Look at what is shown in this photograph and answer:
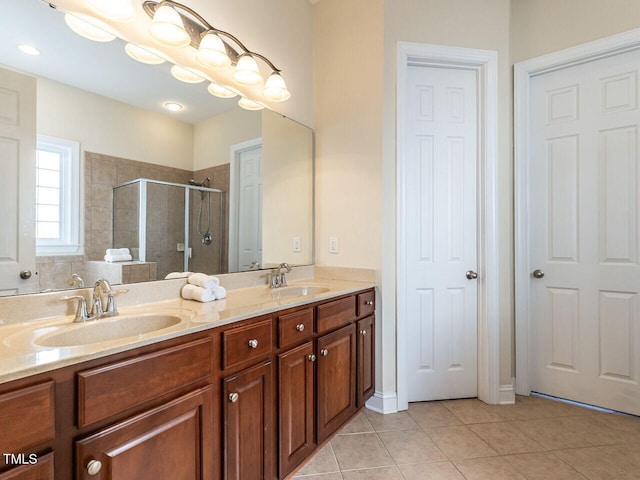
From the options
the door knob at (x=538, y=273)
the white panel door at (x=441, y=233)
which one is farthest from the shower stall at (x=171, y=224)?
the door knob at (x=538, y=273)

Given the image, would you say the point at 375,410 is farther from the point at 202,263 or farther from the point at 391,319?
the point at 202,263

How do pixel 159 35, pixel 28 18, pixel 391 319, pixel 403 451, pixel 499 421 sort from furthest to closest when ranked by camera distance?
pixel 391 319, pixel 499 421, pixel 403 451, pixel 159 35, pixel 28 18

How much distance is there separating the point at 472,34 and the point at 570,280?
6.02ft

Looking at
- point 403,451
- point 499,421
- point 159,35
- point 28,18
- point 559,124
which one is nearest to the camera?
point 28,18

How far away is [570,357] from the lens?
7.31 ft

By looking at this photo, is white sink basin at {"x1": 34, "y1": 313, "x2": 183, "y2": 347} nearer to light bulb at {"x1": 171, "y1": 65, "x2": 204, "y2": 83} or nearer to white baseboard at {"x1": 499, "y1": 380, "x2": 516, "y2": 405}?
light bulb at {"x1": 171, "y1": 65, "x2": 204, "y2": 83}

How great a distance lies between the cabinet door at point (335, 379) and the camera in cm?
163

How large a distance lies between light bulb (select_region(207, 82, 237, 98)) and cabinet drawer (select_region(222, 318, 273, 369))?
1.29 metres

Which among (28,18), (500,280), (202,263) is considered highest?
(28,18)

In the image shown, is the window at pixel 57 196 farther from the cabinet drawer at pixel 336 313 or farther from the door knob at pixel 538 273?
the door knob at pixel 538 273

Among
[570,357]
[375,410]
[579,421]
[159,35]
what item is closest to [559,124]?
[570,357]

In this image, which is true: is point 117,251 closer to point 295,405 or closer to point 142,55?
point 142,55

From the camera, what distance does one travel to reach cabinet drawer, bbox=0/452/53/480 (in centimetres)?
68

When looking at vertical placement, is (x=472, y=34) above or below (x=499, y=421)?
above
